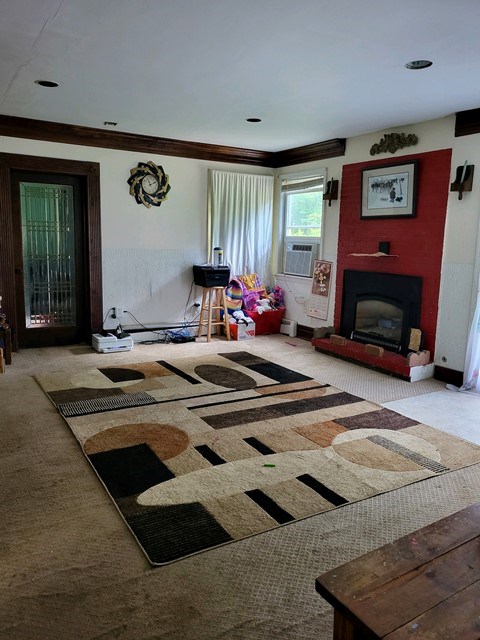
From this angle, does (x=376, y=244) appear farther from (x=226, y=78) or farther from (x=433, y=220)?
(x=226, y=78)

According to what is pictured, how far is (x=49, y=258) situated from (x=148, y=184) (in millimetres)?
1461

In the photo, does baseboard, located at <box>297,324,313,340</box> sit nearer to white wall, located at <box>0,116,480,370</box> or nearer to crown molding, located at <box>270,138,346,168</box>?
white wall, located at <box>0,116,480,370</box>

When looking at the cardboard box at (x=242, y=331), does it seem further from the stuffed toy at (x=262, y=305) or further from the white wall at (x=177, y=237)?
the white wall at (x=177, y=237)

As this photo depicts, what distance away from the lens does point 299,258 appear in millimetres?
6566

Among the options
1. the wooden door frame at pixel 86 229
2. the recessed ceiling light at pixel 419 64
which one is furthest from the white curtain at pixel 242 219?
the recessed ceiling light at pixel 419 64

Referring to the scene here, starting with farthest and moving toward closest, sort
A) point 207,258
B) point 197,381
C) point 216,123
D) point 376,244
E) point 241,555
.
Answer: point 207,258
point 376,244
point 216,123
point 197,381
point 241,555

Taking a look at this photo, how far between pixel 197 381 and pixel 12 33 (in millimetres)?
2890

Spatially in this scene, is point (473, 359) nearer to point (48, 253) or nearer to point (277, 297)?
point (277, 297)

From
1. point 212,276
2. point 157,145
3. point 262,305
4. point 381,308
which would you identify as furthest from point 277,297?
point 157,145

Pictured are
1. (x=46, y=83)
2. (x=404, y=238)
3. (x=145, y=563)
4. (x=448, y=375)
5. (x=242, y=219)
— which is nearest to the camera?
(x=145, y=563)

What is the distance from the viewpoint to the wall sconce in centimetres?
434

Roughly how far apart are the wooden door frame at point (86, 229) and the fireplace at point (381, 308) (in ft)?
9.65

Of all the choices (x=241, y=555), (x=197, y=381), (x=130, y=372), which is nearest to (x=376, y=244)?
(x=197, y=381)

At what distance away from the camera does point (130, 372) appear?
4672 millimetres
